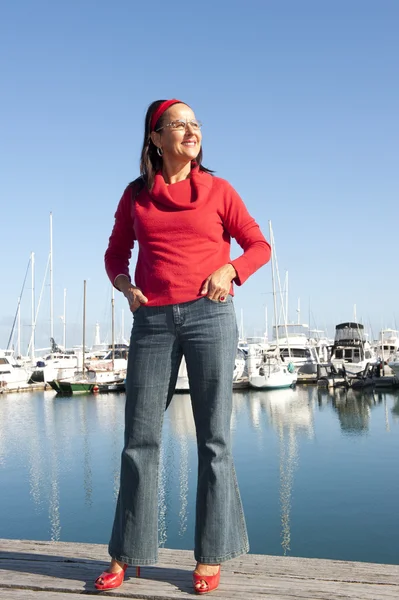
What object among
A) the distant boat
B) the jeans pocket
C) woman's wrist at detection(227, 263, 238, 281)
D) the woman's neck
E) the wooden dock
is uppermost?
the woman's neck

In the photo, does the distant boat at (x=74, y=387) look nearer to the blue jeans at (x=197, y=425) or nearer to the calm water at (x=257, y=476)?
the calm water at (x=257, y=476)

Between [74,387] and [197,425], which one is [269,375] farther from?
[197,425]

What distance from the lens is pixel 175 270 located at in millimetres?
2270

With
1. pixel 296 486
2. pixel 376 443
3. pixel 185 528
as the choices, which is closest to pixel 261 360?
pixel 376 443

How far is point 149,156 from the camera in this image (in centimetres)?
248

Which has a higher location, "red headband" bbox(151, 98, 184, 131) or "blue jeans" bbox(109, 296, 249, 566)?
"red headband" bbox(151, 98, 184, 131)

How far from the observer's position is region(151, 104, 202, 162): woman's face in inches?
93.7

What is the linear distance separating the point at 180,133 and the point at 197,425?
111 centimetres

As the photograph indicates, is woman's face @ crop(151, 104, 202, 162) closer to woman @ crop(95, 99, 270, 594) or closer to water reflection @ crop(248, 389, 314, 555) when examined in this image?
woman @ crop(95, 99, 270, 594)

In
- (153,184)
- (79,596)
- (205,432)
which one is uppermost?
(153,184)

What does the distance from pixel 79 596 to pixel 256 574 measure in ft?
2.13

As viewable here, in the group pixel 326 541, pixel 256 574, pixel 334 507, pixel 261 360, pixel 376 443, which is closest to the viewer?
pixel 256 574

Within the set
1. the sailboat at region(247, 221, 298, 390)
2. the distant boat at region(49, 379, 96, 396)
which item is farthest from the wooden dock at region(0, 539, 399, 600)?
the distant boat at region(49, 379, 96, 396)

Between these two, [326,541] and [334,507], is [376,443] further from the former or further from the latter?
[326,541]
